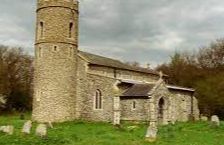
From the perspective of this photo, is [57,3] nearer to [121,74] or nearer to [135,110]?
[121,74]

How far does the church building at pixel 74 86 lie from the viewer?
40.7 metres

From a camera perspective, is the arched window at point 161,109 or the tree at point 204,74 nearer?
the arched window at point 161,109

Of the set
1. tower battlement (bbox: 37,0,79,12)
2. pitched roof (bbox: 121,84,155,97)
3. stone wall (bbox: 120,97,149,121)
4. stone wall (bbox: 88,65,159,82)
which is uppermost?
tower battlement (bbox: 37,0,79,12)

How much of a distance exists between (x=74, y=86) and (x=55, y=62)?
10.2 ft

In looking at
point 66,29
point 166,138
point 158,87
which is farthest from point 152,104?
point 166,138

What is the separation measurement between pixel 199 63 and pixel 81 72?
110 feet

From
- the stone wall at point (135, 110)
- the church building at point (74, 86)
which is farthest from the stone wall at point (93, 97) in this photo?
the stone wall at point (135, 110)

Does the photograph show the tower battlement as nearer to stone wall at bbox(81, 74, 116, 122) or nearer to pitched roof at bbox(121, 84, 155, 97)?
stone wall at bbox(81, 74, 116, 122)

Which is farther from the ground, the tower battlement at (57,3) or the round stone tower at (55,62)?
the tower battlement at (57,3)

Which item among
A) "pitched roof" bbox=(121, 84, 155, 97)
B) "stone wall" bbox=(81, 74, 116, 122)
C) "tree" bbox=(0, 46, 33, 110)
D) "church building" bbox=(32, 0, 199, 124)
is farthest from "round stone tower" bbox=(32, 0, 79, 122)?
"tree" bbox=(0, 46, 33, 110)

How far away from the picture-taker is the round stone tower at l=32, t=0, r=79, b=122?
4069 cm

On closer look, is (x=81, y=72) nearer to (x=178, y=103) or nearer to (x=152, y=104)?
(x=152, y=104)

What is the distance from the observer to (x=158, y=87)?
40875mm

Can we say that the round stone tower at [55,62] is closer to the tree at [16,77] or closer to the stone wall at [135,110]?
the stone wall at [135,110]
